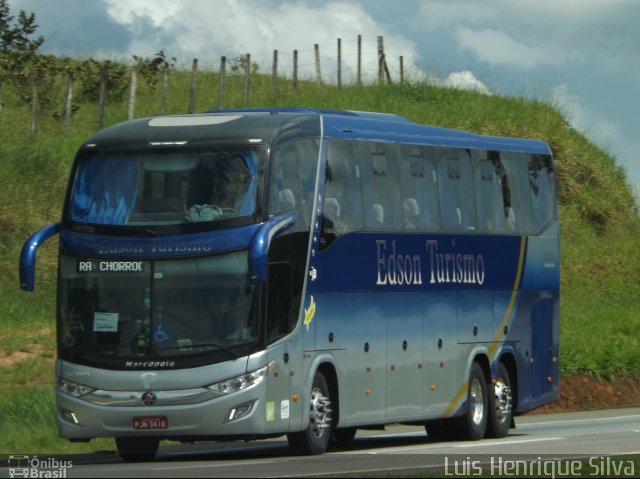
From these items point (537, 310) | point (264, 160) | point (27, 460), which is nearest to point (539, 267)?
point (537, 310)

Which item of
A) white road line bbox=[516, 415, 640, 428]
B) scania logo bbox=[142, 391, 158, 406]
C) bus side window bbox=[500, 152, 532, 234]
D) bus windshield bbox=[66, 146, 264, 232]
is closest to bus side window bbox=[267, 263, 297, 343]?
bus windshield bbox=[66, 146, 264, 232]

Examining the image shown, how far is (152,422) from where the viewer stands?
17.5 m

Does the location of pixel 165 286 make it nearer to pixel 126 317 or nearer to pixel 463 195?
pixel 126 317

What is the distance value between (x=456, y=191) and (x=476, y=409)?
350cm

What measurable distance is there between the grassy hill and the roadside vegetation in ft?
0.14

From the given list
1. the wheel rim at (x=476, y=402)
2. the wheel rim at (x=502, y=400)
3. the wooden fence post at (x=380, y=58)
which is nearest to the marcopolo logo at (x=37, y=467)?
the wheel rim at (x=476, y=402)

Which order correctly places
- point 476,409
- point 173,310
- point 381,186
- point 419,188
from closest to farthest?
point 173,310
point 381,186
point 419,188
point 476,409

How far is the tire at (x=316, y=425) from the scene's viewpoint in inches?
737

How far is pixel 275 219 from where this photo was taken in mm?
17750

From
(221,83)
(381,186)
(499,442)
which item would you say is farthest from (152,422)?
(221,83)

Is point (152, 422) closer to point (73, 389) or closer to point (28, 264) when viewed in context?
point (73, 389)

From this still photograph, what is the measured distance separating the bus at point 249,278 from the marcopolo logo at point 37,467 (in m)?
0.53

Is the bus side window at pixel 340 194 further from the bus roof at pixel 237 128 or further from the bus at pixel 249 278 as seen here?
the bus roof at pixel 237 128

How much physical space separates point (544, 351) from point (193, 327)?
9.82 m
